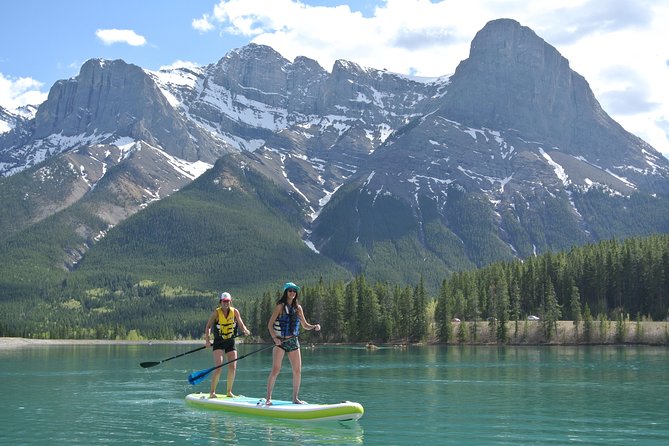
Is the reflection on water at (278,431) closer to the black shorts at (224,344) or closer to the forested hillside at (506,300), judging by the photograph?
the black shorts at (224,344)

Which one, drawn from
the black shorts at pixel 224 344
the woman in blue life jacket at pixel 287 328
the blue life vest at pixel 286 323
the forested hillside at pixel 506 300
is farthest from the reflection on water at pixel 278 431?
the forested hillside at pixel 506 300

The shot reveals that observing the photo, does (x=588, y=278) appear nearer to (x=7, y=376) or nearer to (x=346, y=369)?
(x=346, y=369)

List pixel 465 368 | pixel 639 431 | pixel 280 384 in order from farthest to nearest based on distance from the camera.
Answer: pixel 465 368 → pixel 280 384 → pixel 639 431

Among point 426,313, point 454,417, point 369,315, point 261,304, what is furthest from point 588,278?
point 454,417

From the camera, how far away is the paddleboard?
117ft

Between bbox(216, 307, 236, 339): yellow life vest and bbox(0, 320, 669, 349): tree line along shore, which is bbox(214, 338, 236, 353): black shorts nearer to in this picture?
bbox(216, 307, 236, 339): yellow life vest

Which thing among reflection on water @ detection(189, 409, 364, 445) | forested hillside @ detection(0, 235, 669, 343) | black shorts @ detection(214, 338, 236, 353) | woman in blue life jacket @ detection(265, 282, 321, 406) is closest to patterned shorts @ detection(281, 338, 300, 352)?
woman in blue life jacket @ detection(265, 282, 321, 406)

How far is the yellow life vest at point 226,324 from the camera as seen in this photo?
40.8 m

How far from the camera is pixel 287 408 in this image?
123 feet

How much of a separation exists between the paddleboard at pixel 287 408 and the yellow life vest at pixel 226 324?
3393mm

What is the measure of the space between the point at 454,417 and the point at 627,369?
4484 cm

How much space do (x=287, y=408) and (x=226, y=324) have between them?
5932 mm

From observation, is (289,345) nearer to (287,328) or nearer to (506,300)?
(287,328)

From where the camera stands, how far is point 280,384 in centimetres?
6406
